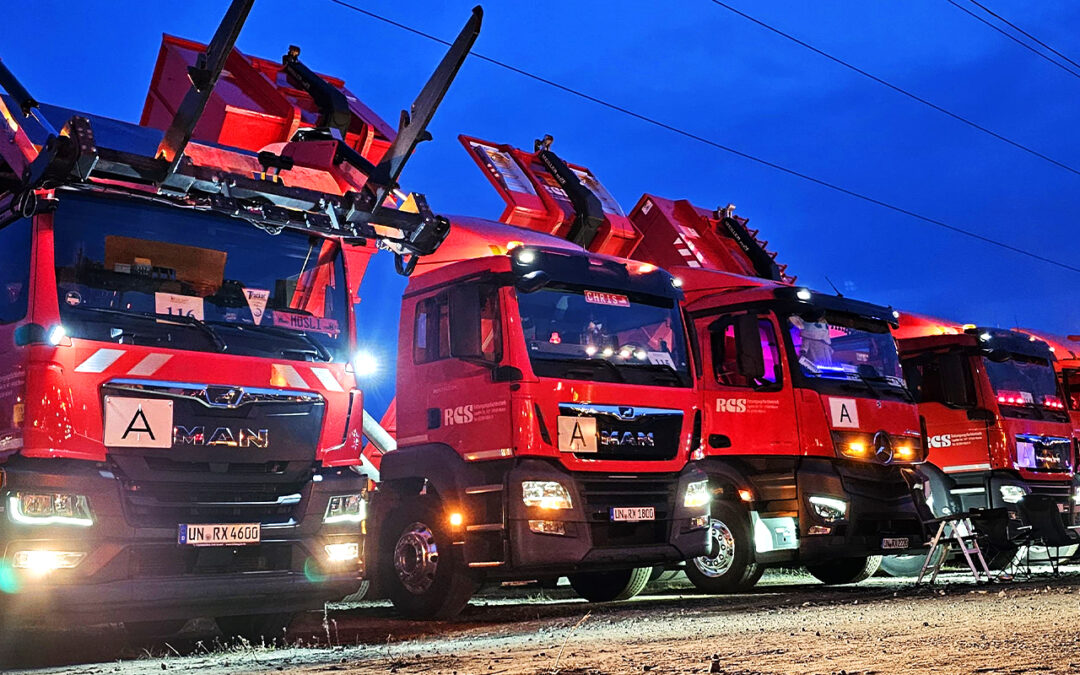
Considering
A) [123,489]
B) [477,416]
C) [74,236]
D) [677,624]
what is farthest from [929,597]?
[74,236]

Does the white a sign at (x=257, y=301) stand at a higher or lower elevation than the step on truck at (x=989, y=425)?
higher

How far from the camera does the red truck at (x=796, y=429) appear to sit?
1015cm

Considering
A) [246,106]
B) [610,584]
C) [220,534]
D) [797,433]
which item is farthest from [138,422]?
[797,433]

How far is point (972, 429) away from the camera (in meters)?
12.5

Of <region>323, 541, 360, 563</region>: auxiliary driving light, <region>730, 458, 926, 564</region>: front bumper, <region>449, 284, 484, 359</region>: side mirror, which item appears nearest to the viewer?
<region>323, 541, 360, 563</region>: auxiliary driving light

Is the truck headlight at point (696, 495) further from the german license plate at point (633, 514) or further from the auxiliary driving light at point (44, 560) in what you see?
the auxiliary driving light at point (44, 560)

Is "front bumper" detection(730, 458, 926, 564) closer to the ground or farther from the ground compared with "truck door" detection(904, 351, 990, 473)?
closer to the ground

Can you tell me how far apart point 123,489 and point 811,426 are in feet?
20.8

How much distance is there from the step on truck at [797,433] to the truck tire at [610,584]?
2.80 feet

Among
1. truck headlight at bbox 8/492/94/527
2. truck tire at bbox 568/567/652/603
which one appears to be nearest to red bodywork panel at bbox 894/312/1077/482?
truck tire at bbox 568/567/652/603

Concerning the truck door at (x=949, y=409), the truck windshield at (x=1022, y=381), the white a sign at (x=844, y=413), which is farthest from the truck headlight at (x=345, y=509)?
the truck windshield at (x=1022, y=381)

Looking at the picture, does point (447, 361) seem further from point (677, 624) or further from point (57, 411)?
point (57, 411)

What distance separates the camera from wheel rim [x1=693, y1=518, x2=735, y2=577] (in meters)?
10.4

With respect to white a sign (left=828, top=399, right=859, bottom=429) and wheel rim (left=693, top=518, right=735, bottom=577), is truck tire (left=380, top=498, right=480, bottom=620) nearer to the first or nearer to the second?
wheel rim (left=693, top=518, right=735, bottom=577)
